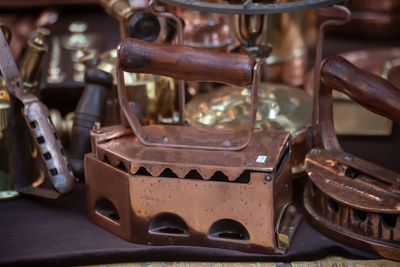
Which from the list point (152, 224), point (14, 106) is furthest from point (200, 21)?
point (152, 224)

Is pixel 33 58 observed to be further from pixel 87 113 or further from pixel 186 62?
pixel 186 62

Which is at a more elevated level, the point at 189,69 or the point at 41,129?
the point at 189,69

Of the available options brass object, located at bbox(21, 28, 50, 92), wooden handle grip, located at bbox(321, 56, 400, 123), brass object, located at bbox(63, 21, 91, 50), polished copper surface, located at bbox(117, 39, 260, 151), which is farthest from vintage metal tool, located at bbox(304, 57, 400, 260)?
brass object, located at bbox(63, 21, 91, 50)

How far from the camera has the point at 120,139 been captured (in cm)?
97

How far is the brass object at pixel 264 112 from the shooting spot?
42.9 inches

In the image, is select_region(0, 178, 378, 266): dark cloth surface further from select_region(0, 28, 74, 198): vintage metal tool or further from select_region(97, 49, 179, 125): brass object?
select_region(97, 49, 179, 125): brass object

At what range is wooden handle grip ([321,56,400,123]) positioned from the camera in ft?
2.92

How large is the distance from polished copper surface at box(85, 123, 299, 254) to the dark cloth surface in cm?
1

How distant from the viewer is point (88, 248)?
3.07 ft

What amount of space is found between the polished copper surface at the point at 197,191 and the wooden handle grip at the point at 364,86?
0.37 feet

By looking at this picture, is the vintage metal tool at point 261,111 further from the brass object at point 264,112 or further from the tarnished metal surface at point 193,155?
the tarnished metal surface at point 193,155

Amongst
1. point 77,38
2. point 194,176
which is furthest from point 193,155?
point 77,38

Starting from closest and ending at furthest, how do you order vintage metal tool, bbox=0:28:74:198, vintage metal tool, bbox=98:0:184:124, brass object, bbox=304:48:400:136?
vintage metal tool, bbox=0:28:74:198
vintage metal tool, bbox=98:0:184:124
brass object, bbox=304:48:400:136

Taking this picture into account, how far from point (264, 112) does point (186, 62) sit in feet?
0.81
